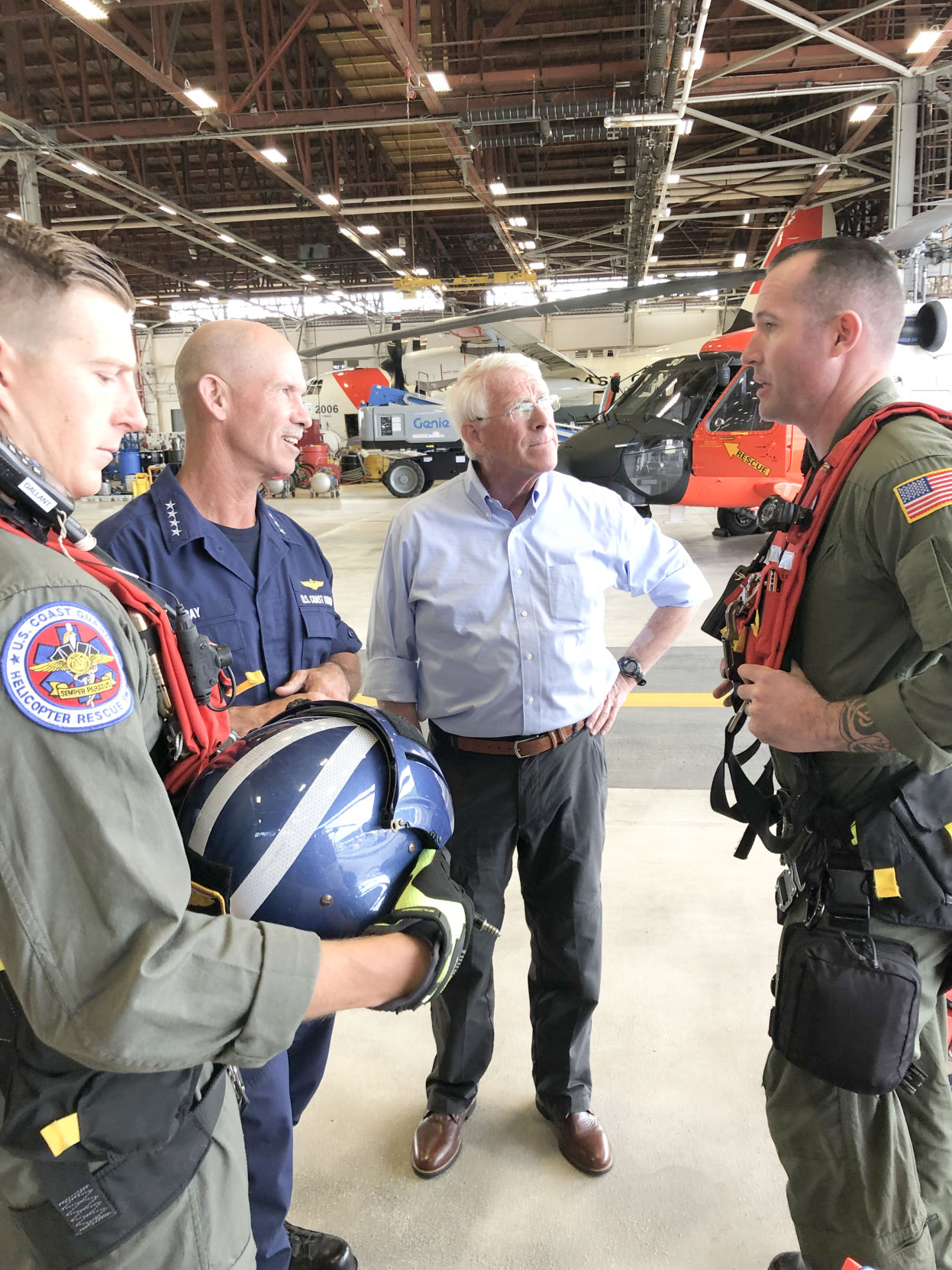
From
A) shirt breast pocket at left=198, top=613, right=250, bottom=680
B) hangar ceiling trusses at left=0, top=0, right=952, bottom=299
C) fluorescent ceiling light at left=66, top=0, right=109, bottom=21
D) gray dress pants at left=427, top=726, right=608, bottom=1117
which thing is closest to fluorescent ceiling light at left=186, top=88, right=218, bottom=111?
hangar ceiling trusses at left=0, top=0, right=952, bottom=299

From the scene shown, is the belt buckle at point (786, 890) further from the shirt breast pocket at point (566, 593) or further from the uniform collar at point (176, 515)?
the uniform collar at point (176, 515)

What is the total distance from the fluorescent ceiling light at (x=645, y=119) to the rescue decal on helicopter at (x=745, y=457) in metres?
3.69

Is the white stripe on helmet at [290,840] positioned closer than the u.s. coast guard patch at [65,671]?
No

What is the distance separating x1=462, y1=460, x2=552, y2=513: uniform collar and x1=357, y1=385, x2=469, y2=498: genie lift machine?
1439 cm

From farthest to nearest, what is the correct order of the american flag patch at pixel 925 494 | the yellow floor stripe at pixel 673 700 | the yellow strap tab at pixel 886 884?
Answer: the yellow floor stripe at pixel 673 700, the yellow strap tab at pixel 886 884, the american flag patch at pixel 925 494

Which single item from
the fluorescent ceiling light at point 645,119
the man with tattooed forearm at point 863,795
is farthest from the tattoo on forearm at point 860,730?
the fluorescent ceiling light at point 645,119

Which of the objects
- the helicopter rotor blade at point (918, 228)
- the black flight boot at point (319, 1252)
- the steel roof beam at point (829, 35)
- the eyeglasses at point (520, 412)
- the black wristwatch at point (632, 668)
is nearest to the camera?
the black flight boot at point (319, 1252)

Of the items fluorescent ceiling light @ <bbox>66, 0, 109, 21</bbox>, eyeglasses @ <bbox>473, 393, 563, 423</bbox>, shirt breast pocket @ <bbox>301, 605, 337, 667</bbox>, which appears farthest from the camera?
fluorescent ceiling light @ <bbox>66, 0, 109, 21</bbox>

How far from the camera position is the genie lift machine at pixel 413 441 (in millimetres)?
16609

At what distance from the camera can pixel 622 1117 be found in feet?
7.29

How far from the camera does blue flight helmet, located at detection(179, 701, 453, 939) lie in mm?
1087

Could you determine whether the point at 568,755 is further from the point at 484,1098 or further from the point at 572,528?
the point at 484,1098

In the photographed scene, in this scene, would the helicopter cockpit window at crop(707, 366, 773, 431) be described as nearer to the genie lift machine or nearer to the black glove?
the genie lift machine

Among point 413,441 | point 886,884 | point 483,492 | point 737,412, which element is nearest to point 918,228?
point 737,412
